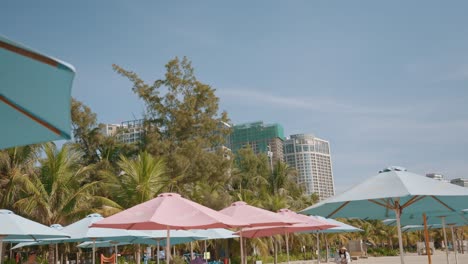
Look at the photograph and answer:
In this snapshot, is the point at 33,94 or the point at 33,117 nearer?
the point at 33,94

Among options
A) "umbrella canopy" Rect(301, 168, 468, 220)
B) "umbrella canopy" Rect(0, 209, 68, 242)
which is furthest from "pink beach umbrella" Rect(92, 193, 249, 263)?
"umbrella canopy" Rect(0, 209, 68, 242)

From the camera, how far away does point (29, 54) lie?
2.64 m

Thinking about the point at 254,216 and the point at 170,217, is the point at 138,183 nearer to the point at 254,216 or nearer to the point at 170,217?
the point at 254,216

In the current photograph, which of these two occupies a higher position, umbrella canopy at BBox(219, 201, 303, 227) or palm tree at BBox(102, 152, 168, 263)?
palm tree at BBox(102, 152, 168, 263)

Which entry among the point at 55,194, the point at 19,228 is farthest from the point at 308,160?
the point at 19,228

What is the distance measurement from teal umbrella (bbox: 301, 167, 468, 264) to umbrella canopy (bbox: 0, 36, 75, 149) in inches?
187

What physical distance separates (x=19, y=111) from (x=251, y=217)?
25.7 ft

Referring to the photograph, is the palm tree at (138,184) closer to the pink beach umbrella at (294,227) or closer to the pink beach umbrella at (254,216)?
the pink beach umbrella at (294,227)

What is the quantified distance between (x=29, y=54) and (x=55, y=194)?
764 inches

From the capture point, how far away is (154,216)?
7.60m

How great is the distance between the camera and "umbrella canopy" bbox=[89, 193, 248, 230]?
7500 millimetres

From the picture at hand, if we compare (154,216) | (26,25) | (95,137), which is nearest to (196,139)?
(95,137)

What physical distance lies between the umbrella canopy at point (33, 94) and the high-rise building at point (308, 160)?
87.3 meters

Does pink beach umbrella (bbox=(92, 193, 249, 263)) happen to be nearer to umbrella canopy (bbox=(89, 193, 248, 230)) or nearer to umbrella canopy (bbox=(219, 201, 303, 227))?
umbrella canopy (bbox=(89, 193, 248, 230))
